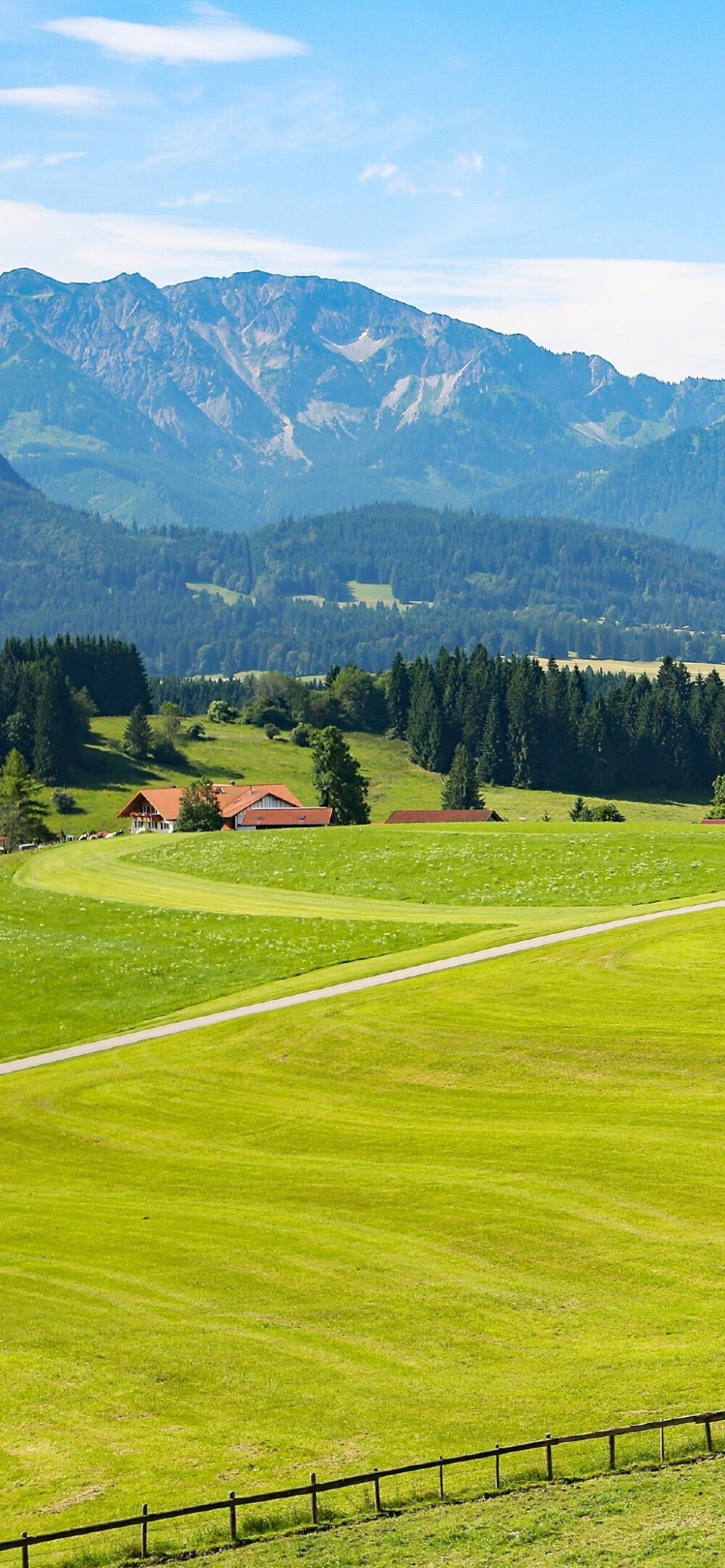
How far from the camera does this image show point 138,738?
19275 centimetres

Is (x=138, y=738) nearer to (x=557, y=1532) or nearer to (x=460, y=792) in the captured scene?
(x=460, y=792)

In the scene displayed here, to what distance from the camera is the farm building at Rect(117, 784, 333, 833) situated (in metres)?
144

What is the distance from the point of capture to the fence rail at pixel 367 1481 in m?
23.1

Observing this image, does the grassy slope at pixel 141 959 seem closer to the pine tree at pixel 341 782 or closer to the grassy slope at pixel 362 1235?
the grassy slope at pixel 362 1235

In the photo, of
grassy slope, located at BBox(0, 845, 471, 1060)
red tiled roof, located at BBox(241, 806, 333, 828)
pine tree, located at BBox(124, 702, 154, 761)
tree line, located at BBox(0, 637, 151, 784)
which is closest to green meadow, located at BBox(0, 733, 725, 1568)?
grassy slope, located at BBox(0, 845, 471, 1060)

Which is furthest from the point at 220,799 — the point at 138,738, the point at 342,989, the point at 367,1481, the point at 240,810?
the point at 367,1481

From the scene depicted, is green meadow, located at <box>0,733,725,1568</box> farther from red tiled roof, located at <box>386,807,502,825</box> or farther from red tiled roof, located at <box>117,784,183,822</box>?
red tiled roof, located at <box>386,807,502,825</box>

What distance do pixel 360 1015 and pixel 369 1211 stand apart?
18.4 meters

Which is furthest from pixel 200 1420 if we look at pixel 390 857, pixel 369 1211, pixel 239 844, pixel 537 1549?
pixel 239 844

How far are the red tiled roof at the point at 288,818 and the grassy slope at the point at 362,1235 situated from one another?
275 feet

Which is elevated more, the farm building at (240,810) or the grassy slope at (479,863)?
the grassy slope at (479,863)

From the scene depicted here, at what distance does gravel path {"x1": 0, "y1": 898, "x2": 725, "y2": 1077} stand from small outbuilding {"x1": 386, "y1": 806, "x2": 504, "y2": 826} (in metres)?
82.0

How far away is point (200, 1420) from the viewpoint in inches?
1095

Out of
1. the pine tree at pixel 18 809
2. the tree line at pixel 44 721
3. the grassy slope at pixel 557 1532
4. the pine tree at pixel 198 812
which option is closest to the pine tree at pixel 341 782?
the pine tree at pixel 198 812
